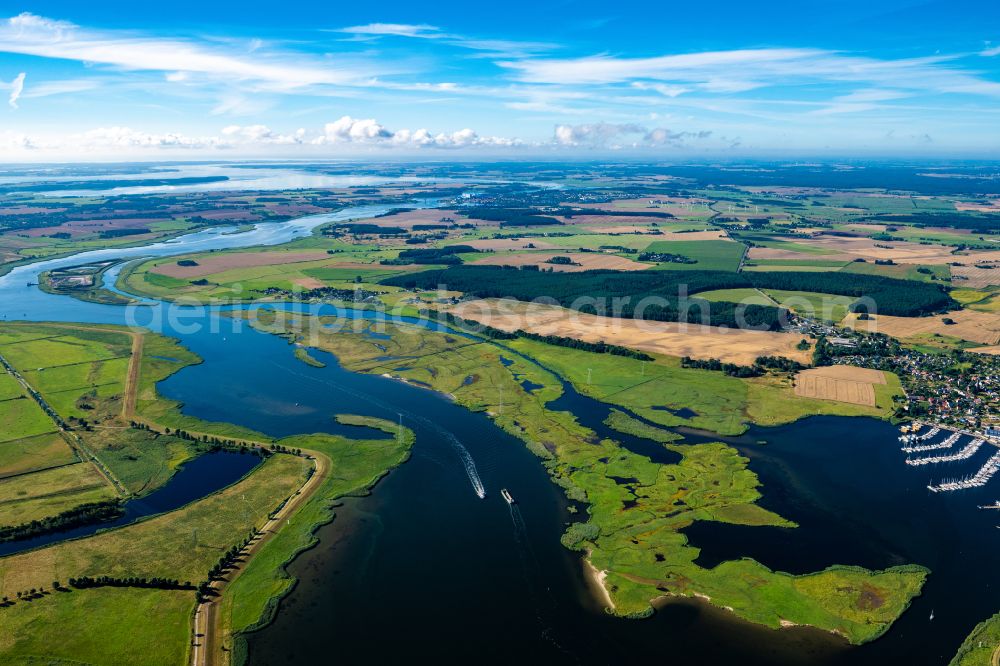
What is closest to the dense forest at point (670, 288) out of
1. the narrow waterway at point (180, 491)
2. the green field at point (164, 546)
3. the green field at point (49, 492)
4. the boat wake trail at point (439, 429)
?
the boat wake trail at point (439, 429)

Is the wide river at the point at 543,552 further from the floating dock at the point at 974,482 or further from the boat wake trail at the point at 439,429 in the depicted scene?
the floating dock at the point at 974,482

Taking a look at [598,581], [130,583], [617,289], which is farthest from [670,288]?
[130,583]

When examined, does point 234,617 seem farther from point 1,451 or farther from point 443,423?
point 1,451

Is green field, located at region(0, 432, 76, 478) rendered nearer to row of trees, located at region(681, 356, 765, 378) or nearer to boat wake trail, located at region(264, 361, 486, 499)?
boat wake trail, located at region(264, 361, 486, 499)

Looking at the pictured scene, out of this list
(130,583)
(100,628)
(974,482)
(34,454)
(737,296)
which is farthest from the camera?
(737,296)

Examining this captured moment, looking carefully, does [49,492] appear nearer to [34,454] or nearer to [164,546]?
[34,454]

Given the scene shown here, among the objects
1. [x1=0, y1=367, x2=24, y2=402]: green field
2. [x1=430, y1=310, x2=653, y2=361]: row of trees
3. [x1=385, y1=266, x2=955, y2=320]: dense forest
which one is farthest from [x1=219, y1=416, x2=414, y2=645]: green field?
[x1=385, y1=266, x2=955, y2=320]: dense forest
